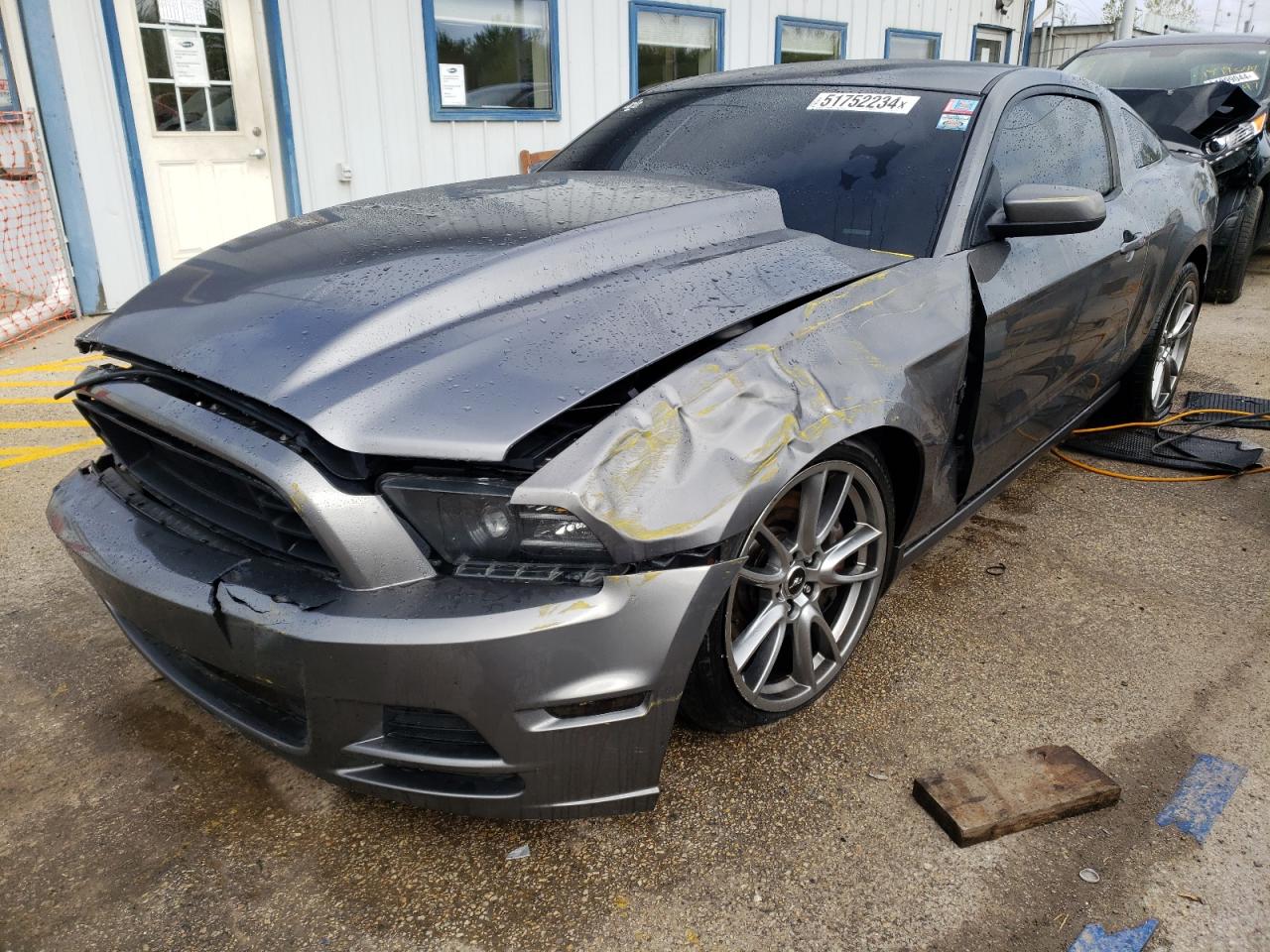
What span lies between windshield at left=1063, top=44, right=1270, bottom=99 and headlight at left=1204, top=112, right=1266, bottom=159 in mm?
615

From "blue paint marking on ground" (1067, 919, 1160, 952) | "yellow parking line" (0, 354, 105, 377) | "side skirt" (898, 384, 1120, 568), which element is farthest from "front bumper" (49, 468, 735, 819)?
"yellow parking line" (0, 354, 105, 377)

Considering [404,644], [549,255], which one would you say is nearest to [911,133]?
[549,255]

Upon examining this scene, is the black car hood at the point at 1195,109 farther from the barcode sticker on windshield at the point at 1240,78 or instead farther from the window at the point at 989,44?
the window at the point at 989,44

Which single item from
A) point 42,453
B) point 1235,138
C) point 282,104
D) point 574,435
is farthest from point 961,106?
point 282,104

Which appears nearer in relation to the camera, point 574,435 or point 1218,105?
point 574,435

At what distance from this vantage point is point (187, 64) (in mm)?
6453

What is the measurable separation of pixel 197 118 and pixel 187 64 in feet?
1.12

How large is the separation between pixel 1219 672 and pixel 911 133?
5.56 feet

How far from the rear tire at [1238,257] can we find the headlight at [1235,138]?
411 millimetres

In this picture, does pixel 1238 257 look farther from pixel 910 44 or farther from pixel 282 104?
pixel 282 104

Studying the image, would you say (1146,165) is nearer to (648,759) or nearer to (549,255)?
(549,255)

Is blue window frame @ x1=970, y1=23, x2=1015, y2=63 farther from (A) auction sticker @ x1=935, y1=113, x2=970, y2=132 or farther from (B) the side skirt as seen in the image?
(A) auction sticker @ x1=935, y1=113, x2=970, y2=132

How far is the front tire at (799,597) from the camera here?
1.96m

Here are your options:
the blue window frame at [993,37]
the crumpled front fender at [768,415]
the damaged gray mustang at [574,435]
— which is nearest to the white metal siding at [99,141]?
the damaged gray mustang at [574,435]
